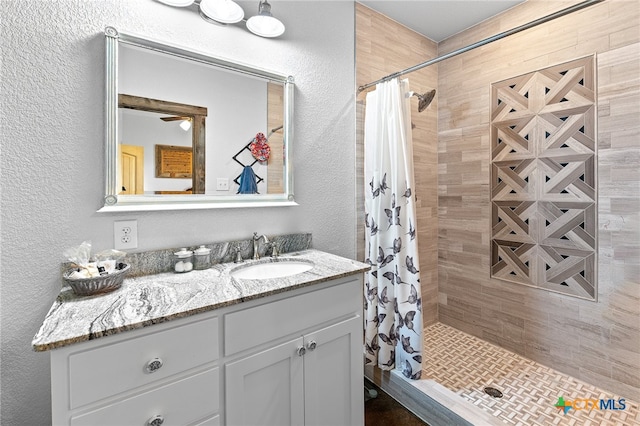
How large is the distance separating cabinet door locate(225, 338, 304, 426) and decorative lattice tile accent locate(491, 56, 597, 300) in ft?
5.93

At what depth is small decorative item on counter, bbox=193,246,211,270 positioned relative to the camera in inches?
54.8

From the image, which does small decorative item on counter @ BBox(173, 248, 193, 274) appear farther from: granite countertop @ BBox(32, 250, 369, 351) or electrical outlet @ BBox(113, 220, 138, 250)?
electrical outlet @ BBox(113, 220, 138, 250)

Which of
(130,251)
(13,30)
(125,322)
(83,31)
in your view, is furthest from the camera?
(130,251)

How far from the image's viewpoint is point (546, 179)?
6.66 ft

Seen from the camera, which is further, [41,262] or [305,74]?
[305,74]

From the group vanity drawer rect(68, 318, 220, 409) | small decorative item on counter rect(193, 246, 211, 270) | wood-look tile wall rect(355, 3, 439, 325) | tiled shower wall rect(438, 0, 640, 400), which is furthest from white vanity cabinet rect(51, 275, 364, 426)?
tiled shower wall rect(438, 0, 640, 400)

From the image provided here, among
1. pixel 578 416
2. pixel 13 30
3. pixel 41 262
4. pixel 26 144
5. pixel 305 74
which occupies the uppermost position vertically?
pixel 305 74

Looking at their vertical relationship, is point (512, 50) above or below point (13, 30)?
above

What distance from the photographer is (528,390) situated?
1.82m

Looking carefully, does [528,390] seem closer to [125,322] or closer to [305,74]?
[125,322]

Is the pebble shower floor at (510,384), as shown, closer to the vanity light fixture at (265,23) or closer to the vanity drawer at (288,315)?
the vanity drawer at (288,315)

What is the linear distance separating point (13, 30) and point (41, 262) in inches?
32.8

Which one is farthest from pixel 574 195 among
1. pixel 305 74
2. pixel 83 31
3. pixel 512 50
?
pixel 83 31

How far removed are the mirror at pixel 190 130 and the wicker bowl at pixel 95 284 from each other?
1.05ft
